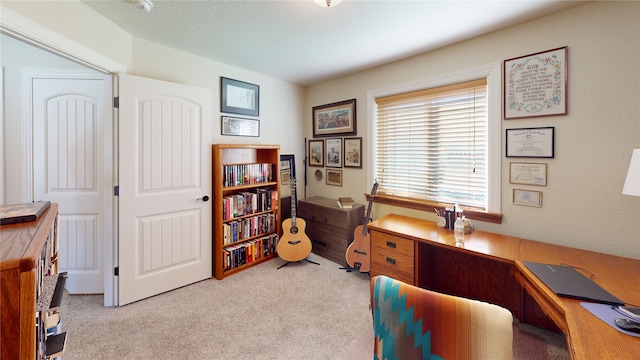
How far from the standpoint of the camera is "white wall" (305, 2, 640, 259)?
65.1 inches

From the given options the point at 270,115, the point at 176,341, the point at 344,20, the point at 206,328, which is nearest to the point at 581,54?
the point at 344,20

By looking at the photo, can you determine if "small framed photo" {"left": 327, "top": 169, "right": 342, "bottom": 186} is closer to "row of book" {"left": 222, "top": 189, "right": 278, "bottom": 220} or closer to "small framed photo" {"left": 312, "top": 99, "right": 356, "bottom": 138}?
"small framed photo" {"left": 312, "top": 99, "right": 356, "bottom": 138}

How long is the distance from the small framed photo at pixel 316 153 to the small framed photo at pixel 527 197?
226 cm

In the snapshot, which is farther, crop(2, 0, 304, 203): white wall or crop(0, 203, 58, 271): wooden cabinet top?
crop(2, 0, 304, 203): white wall

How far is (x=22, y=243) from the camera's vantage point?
0.68 meters

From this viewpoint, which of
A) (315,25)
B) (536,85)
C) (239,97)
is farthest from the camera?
(239,97)

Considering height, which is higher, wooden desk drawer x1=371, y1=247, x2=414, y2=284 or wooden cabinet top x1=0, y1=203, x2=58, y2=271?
wooden cabinet top x1=0, y1=203, x2=58, y2=271

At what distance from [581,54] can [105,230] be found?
3.99m

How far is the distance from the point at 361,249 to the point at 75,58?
9.46 ft

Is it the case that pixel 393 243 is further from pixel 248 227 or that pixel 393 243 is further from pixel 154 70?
pixel 154 70

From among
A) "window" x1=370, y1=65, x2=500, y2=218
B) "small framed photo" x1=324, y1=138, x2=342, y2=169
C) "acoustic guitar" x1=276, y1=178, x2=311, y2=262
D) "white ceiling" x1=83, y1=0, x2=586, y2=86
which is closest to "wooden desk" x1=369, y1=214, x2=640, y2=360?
"window" x1=370, y1=65, x2=500, y2=218

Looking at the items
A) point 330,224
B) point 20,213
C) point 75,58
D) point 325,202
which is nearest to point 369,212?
point 330,224

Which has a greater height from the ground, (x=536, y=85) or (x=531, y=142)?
(x=536, y=85)

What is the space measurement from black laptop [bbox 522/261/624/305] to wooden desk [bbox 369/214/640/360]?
1.5 inches
